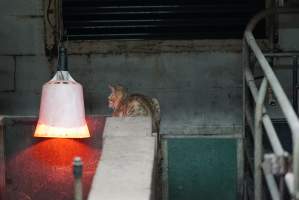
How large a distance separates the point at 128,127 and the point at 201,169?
7.08 ft

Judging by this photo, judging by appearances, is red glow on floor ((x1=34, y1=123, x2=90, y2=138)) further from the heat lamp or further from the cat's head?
the cat's head

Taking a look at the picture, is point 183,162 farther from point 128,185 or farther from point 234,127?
point 128,185

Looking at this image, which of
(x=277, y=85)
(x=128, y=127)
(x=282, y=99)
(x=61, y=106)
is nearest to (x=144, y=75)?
(x=128, y=127)

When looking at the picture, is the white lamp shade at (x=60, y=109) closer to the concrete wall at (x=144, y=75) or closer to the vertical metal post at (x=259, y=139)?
the vertical metal post at (x=259, y=139)

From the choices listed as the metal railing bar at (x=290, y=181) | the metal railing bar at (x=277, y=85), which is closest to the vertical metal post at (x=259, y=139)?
the metal railing bar at (x=277, y=85)

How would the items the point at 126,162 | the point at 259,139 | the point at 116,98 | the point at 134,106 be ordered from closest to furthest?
the point at 259,139 < the point at 126,162 < the point at 134,106 < the point at 116,98

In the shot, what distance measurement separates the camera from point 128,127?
16.6 feet

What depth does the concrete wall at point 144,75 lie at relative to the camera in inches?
271

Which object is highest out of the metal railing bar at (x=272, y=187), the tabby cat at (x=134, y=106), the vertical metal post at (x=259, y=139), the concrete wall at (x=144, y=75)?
the concrete wall at (x=144, y=75)

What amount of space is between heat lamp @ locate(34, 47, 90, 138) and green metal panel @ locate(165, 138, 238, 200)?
2.50 metres

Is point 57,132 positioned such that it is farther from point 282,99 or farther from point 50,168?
point 282,99

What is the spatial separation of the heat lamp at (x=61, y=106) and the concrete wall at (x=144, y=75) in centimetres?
232

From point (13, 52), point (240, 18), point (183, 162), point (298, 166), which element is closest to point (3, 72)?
point (13, 52)

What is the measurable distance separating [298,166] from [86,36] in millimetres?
4189
